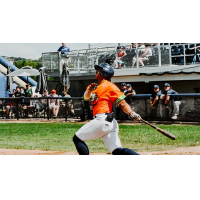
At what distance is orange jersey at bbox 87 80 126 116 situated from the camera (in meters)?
5.83

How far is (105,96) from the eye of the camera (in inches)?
231

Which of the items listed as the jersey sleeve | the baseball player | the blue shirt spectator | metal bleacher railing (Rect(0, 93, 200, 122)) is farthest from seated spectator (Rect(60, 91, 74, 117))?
the jersey sleeve

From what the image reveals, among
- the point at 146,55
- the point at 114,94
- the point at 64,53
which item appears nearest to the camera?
the point at 114,94

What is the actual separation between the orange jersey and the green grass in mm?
2068

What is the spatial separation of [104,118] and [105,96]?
0.41 meters

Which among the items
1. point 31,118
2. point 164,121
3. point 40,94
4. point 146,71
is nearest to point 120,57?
point 146,71

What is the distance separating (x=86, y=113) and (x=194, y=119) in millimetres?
3058

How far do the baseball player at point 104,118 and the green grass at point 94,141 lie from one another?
2.05 metres

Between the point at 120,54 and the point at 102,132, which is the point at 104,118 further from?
the point at 120,54

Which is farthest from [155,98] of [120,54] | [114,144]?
[114,144]

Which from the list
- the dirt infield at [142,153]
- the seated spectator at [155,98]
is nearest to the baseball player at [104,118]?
the dirt infield at [142,153]

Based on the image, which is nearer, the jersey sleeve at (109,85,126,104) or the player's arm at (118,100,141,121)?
the player's arm at (118,100,141,121)

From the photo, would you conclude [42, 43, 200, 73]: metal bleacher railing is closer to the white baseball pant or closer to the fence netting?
the fence netting

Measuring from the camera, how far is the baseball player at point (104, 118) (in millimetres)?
5586
